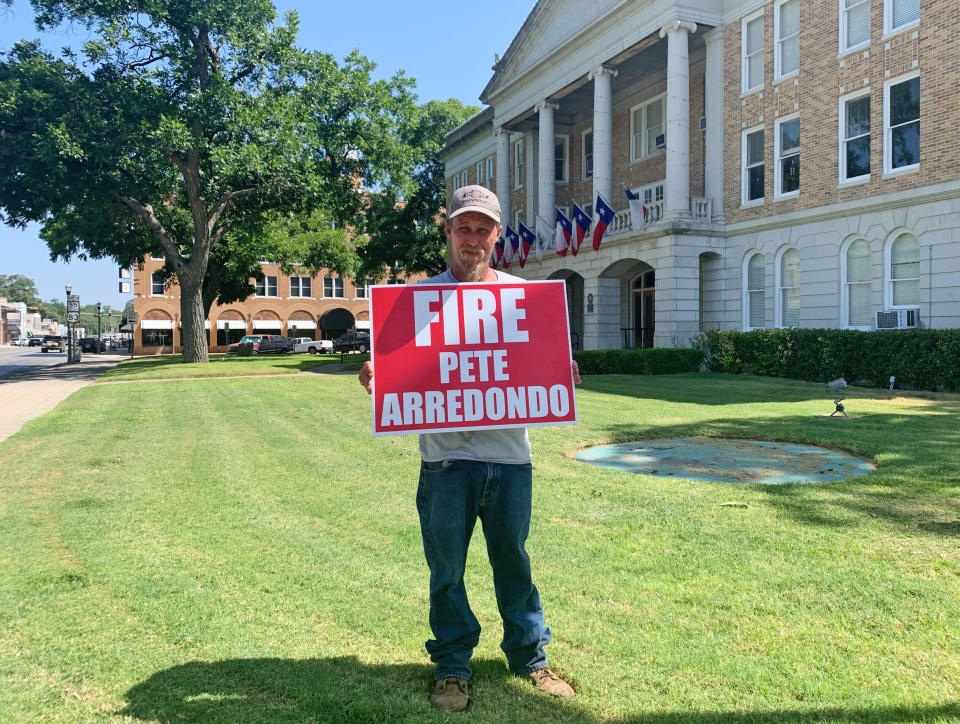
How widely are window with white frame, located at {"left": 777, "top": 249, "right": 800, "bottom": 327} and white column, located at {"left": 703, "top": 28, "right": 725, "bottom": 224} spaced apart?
2837 mm

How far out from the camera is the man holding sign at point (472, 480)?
312 cm

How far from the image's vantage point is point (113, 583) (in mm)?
4426

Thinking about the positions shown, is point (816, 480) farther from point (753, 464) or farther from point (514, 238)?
point (514, 238)

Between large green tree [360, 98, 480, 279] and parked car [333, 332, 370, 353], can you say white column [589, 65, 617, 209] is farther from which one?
parked car [333, 332, 370, 353]

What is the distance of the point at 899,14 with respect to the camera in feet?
62.5

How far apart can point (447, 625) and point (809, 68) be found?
22.9 metres

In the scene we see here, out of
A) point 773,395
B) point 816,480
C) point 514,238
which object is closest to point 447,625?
point 816,480

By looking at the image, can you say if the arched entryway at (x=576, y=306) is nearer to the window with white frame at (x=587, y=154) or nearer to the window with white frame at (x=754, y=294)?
the window with white frame at (x=587, y=154)

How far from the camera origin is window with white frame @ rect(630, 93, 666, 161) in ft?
95.5

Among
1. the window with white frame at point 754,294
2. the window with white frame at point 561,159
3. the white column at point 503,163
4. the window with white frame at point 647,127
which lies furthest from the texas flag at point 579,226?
the white column at point 503,163

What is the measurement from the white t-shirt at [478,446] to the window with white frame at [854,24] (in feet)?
70.2

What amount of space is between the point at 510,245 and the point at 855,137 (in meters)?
15.7

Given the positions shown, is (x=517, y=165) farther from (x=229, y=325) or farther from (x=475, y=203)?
(x=229, y=325)

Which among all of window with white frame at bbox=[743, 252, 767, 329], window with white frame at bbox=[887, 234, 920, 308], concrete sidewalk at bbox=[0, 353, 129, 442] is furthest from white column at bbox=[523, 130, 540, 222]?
concrete sidewalk at bbox=[0, 353, 129, 442]
